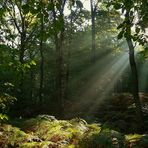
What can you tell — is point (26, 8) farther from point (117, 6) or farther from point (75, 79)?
point (75, 79)

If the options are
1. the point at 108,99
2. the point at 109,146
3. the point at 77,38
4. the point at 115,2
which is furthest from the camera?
the point at 77,38

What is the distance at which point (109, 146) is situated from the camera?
708 cm

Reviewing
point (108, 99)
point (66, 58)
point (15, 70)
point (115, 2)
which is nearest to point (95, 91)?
point (108, 99)

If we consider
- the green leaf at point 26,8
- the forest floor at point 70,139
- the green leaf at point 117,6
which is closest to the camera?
the green leaf at point 26,8

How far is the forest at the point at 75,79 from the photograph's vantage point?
3.76 metres

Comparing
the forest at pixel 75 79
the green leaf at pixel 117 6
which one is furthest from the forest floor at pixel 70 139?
the green leaf at pixel 117 6

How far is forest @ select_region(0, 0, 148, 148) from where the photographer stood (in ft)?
12.3

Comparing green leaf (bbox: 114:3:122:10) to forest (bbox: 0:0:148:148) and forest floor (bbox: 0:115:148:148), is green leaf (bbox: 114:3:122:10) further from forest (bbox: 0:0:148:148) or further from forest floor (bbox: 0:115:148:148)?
forest floor (bbox: 0:115:148:148)

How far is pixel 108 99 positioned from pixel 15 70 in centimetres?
2144

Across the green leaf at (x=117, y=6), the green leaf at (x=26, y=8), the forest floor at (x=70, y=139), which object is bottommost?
the forest floor at (x=70, y=139)

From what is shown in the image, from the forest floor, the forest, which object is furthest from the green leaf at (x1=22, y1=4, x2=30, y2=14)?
the forest floor

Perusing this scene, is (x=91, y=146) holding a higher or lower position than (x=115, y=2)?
lower

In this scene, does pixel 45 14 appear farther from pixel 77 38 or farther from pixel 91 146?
pixel 77 38

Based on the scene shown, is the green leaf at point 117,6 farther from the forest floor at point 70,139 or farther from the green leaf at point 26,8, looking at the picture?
the forest floor at point 70,139
